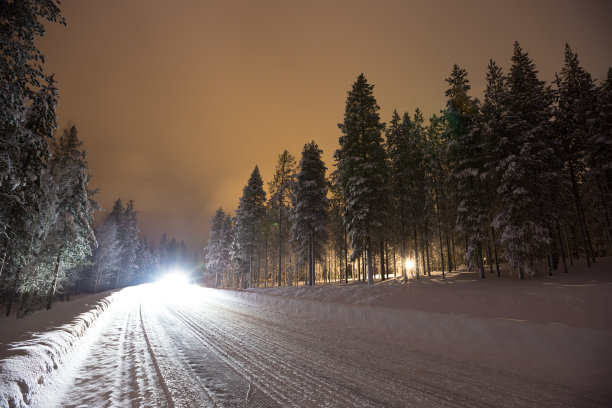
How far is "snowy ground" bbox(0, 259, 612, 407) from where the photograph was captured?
336cm

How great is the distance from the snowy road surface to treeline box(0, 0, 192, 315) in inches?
270

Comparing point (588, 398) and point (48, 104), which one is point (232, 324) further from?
point (48, 104)

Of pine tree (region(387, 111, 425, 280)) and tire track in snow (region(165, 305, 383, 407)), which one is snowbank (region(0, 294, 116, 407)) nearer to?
tire track in snow (region(165, 305, 383, 407))

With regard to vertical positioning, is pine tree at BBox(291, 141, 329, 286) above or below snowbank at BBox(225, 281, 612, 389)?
above

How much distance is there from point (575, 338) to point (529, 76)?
2761 centimetres

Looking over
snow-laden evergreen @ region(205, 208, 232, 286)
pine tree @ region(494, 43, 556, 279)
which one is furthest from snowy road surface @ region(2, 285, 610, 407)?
snow-laden evergreen @ region(205, 208, 232, 286)

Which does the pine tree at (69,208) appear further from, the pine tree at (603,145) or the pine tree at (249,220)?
the pine tree at (603,145)

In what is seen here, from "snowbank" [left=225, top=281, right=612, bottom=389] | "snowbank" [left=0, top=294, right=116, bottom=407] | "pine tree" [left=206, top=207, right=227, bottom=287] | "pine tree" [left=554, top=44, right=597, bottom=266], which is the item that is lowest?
"snowbank" [left=225, top=281, right=612, bottom=389]

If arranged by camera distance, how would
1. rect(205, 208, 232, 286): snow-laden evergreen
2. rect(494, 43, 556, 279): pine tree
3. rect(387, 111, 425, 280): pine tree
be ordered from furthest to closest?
rect(205, 208, 232, 286): snow-laden evergreen, rect(387, 111, 425, 280): pine tree, rect(494, 43, 556, 279): pine tree

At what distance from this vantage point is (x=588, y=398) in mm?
3740

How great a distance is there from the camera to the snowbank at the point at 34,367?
2.87 metres

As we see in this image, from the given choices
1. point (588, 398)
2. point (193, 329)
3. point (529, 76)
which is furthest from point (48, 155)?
point (529, 76)

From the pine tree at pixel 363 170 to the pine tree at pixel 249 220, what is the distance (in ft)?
52.4

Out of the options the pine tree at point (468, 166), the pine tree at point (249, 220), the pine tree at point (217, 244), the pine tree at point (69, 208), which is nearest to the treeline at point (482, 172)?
the pine tree at point (468, 166)
